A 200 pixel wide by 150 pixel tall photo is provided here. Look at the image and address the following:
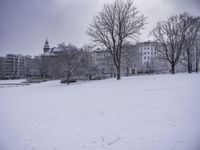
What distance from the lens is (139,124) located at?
6953 millimetres

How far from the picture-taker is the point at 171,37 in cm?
4303

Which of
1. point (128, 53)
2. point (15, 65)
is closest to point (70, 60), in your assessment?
point (128, 53)

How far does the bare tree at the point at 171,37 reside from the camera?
4128 centimetres

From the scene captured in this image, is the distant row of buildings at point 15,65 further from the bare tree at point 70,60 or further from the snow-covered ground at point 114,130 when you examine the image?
the snow-covered ground at point 114,130

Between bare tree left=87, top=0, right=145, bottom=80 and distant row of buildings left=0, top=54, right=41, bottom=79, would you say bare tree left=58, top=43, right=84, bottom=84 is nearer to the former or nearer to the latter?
bare tree left=87, top=0, right=145, bottom=80

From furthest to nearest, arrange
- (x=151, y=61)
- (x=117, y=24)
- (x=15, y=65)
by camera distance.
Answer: (x=15, y=65), (x=151, y=61), (x=117, y=24)

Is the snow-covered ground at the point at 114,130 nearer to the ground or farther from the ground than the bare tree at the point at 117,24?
nearer to the ground

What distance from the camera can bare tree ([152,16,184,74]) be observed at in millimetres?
41281

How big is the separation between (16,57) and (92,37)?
126832 mm

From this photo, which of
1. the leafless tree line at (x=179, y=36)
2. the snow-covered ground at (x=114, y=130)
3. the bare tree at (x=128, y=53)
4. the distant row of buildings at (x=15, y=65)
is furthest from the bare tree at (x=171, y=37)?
the distant row of buildings at (x=15, y=65)


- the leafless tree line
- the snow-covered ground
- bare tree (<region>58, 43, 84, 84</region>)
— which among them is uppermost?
the leafless tree line

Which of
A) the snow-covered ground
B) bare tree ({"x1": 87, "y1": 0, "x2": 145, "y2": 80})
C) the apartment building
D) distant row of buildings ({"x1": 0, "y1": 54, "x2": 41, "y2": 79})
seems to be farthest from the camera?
distant row of buildings ({"x1": 0, "y1": 54, "x2": 41, "y2": 79})

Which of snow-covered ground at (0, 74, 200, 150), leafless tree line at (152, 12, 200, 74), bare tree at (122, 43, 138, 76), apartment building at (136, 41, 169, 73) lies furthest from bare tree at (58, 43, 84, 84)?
snow-covered ground at (0, 74, 200, 150)

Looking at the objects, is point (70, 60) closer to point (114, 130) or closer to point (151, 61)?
point (114, 130)
